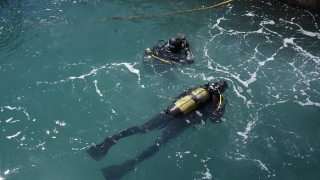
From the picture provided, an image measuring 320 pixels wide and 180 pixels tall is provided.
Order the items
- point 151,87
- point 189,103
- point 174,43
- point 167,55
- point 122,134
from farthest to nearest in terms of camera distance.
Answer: point 167,55 → point 174,43 → point 151,87 → point 189,103 → point 122,134

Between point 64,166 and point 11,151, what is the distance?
2.11 metres

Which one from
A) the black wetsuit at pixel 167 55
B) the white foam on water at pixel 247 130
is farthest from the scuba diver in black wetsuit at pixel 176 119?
the black wetsuit at pixel 167 55

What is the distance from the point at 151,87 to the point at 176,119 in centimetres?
220

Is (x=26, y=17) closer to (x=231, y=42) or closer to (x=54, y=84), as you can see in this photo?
(x=54, y=84)

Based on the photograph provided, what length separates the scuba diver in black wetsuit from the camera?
904cm

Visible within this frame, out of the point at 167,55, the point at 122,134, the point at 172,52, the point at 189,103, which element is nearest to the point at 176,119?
the point at 189,103

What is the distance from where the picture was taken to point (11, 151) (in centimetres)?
920

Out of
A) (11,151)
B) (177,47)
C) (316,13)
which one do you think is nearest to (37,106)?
(11,151)

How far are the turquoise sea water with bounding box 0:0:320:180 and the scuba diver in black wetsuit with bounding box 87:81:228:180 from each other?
0.80 ft

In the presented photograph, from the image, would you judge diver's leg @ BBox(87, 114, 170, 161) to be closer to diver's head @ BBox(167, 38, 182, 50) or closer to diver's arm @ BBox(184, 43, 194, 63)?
diver's arm @ BBox(184, 43, 194, 63)

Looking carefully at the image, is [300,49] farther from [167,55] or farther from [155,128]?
[155,128]

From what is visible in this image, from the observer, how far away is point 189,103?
32.0ft

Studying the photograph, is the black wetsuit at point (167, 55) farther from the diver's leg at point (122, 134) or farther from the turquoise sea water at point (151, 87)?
the diver's leg at point (122, 134)

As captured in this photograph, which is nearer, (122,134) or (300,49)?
(122,134)
